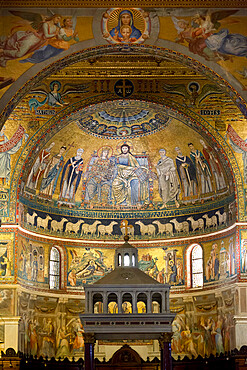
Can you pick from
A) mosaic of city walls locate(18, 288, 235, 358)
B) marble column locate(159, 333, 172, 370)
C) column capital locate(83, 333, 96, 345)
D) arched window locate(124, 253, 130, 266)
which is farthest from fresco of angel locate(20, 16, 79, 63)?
mosaic of city walls locate(18, 288, 235, 358)

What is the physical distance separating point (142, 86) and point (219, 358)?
12709 mm

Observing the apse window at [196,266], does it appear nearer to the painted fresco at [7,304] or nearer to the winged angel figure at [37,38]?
the painted fresco at [7,304]

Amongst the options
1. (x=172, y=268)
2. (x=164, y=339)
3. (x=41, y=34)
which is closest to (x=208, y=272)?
(x=172, y=268)

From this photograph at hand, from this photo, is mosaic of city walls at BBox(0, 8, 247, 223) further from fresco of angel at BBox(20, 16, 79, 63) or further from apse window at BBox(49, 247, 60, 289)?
apse window at BBox(49, 247, 60, 289)

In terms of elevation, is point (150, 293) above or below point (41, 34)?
below

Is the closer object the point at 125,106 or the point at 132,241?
the point at 125,106

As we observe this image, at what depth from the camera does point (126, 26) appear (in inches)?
1352

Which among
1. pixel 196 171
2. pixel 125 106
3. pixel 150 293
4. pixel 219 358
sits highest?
pixel 125 106

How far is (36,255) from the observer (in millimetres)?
42906

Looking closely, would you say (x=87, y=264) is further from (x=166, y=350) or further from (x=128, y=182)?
(x=166, y=350)

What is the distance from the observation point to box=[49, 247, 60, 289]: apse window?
144ft

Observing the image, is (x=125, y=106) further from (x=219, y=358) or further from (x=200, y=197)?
(x=219, y=358)

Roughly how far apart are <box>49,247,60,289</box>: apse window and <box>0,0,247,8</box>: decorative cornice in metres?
14.1

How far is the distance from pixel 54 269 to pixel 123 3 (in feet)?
50.1
